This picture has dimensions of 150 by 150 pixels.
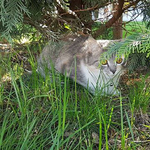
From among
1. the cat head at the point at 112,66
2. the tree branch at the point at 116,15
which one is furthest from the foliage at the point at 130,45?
the tree branch at the point at 116,15

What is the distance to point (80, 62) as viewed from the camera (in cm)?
125

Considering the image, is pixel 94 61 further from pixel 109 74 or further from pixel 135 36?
pixel 135 36

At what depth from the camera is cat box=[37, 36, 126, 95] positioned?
117cm

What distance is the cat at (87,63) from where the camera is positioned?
1.17 meters

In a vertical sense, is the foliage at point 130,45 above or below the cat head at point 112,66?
above

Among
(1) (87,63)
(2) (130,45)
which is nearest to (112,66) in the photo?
(1) (87,63)

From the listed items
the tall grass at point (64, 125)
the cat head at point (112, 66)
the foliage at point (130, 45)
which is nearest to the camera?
the foliage at point (130, 45)

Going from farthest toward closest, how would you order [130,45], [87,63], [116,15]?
1. [116,15]
2. [87,63]
3. [130,45]

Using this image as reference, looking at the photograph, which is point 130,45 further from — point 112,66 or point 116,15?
point 116,15

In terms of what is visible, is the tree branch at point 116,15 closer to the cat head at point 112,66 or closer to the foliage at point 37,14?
the foliage at point 37,14

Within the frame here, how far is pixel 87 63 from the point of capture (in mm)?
1237

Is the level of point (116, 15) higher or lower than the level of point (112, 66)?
higher

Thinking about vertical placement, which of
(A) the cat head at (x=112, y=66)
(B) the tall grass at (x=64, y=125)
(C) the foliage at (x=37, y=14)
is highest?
(C) the foliage at (x=37, y=14)

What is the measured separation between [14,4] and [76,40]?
580mm
